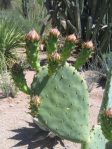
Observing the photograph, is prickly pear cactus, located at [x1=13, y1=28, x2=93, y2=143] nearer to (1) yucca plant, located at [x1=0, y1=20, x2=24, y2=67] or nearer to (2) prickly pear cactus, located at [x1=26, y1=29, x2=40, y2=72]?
(2) prickly pear cactus, located at [x1=26, y1=29, x2=40, y2=72]

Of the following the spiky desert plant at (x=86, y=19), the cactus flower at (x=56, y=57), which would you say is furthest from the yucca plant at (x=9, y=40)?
the cactus flower at (x=56, y=57)

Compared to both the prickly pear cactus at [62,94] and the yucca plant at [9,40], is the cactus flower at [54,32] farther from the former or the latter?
the yucca plant at [9,40]

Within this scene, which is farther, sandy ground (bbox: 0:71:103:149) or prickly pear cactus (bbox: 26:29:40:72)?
sandy ground (bbox: 0:71:103:149)

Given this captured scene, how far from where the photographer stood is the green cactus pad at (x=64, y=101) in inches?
135

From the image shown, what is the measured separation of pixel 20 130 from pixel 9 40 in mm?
4350

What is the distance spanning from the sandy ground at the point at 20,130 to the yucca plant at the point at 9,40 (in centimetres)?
Result: 279

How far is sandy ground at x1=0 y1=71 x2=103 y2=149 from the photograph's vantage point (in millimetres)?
5660

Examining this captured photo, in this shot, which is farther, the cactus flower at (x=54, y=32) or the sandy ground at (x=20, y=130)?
the sandy ground at (x=20, y=130)

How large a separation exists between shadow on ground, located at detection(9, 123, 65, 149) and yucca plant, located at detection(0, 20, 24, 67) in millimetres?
3701

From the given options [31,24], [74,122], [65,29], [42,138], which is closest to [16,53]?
[65,29]

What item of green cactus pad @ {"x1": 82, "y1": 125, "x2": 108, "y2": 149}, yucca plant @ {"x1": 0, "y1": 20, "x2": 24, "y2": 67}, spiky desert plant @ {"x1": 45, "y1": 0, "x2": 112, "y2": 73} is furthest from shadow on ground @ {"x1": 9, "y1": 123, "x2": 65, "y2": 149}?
yucca plant @ {"x1": 0, "y1": 20, "x2": 24, "y2": 67}

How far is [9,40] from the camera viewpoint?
1015 cm

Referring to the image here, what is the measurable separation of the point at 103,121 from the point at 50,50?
2.34 ft

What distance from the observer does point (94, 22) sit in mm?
10438
